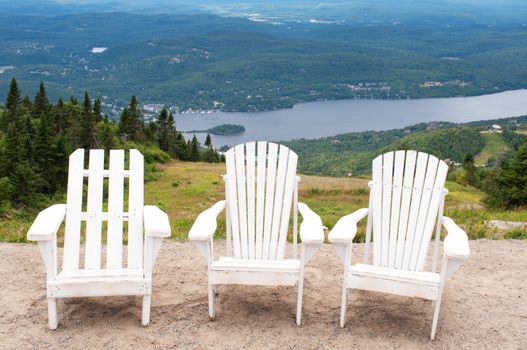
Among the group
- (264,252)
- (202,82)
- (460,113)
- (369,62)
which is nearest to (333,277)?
(264,252)

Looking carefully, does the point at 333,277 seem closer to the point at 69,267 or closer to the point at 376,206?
the point at 376,206

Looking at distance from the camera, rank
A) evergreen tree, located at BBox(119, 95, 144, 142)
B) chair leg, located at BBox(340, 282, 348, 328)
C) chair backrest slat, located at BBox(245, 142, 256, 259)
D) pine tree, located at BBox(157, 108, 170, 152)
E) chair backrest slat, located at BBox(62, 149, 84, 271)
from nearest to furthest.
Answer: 1. chair leg, located at BBox(340, 282, 348, 328)
2. chair backrest slat, located at BBox(62, 149, 84, 271)
3. chair backrest slat, located at BBox(245, 142, 256, 259)
4. evergreen tree, located at BBox(119, 95, 144, 142)
5. pine tree, located at BBox(157, 108, 170, 152)

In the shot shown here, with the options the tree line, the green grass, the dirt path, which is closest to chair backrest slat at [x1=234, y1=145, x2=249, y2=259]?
the dirt path

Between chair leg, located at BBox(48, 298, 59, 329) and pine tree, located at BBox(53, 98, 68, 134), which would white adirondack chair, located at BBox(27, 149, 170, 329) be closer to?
chair leg, located at BBox(48, 298, 59, 329)

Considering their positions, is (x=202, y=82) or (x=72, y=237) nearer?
(x=72, y=237)

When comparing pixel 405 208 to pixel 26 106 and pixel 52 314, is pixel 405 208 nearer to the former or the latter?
pixel 52 314

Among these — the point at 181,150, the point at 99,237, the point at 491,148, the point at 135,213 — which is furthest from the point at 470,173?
the point at 99,237

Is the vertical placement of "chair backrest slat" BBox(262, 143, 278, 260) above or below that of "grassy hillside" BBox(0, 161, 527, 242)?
above

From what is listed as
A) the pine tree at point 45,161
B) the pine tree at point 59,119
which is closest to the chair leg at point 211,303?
the pine tree at point 45,161

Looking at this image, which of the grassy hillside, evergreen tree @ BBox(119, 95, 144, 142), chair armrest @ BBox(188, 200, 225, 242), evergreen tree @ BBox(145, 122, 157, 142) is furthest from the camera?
evergreen tree @ BBox(145, 122, 157, 142)
